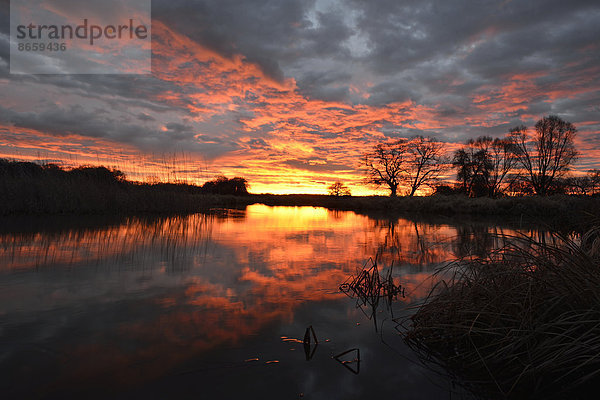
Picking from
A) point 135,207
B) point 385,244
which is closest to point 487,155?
point 385,244

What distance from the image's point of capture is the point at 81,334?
7.36ft

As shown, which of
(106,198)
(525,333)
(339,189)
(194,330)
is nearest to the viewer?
(525,333)

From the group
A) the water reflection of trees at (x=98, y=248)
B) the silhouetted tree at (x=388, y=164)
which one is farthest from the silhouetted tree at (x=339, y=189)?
the water reflection of trees at (x=98, y=248)

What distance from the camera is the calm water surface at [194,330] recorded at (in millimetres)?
1725

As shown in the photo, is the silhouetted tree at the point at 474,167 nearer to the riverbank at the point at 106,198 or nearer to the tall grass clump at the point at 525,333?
the riverbank at the point at 106,198

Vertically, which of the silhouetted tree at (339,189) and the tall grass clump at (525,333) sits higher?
the silhouetted tree at (339,189)

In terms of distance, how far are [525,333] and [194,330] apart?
247 cm

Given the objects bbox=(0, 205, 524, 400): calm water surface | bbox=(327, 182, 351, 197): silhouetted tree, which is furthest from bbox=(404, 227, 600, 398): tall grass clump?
bbox=(327, 182, 351, 197): silhouetted tree

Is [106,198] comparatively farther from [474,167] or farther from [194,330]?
[474,167]

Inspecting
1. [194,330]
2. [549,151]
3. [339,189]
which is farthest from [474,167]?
[194,330]

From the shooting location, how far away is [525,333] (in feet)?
6.67

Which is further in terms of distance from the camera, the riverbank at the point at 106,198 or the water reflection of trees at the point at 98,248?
the riverbank at the point at 106,198

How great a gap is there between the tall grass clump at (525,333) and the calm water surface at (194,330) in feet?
0.92

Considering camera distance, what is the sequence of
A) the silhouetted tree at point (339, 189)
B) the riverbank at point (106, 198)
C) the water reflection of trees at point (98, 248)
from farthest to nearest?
1. the silhouetted tree at point (339, 189)
2. the riverbank at point (106, 198)
3. the water reflection of trees at point (98, 248)
